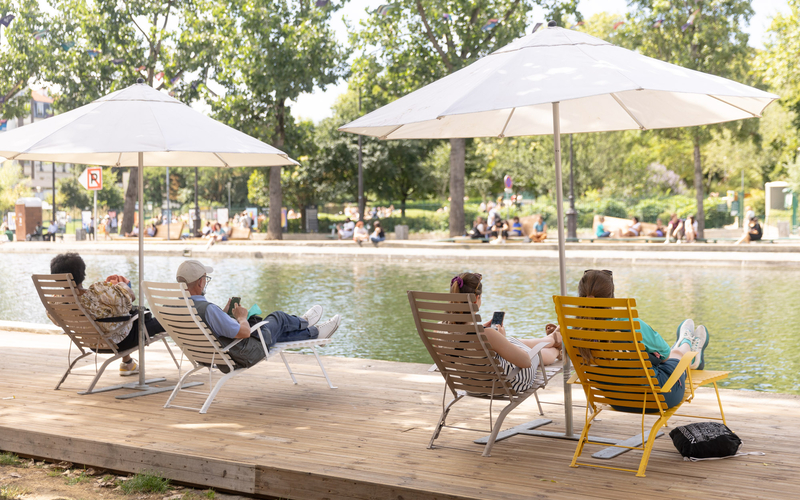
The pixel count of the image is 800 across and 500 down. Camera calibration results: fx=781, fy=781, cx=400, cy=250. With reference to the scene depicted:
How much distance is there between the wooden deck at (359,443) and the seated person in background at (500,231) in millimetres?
20021

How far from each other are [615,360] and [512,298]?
31.6 feet

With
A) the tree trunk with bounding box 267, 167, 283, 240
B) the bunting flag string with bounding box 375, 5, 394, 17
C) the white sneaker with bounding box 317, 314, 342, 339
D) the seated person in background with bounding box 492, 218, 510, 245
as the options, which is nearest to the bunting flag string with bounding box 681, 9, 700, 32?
the seated person in background with bounding box 492, 218, 510, 245

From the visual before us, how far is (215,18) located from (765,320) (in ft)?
98.9

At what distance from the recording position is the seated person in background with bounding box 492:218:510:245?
2655 cm

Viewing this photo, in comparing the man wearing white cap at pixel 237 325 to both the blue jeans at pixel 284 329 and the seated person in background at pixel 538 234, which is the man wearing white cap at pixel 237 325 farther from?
the seated person in background at pixel 538 234

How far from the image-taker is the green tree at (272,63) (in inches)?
1310

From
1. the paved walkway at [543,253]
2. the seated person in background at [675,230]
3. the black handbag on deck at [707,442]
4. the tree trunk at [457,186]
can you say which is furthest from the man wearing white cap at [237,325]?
the tree trunk at [457,186]

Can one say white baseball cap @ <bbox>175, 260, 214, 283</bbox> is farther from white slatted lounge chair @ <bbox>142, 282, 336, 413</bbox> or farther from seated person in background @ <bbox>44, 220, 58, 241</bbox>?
seated person in background @ <bbox>44, 220, 58, 241</bbox>

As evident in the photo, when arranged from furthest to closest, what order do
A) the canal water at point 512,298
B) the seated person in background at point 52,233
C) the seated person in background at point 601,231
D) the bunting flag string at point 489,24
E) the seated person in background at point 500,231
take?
the seated person in background at point 52,233, the bunting flag string at point 489,24, the seated person in background at point 601,231, the seated person in background at point 500,231, the canal water at point 512,298

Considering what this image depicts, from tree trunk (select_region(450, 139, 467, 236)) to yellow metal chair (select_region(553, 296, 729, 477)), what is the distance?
2568 centimetres

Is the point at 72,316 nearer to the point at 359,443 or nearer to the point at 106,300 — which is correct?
the point at 106,300

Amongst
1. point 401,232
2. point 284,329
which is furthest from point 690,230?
point 284,329

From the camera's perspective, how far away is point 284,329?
241 inches

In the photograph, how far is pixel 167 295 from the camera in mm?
5582
